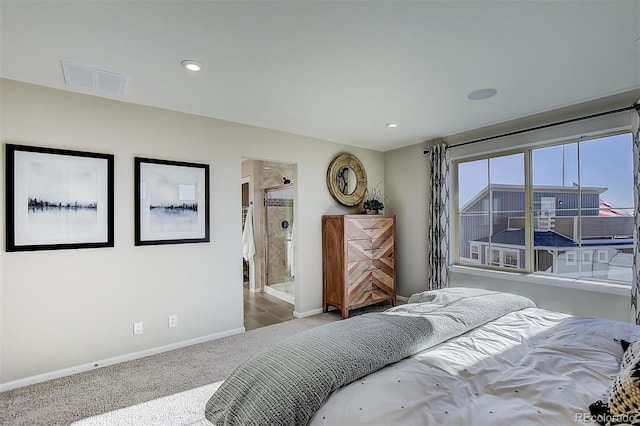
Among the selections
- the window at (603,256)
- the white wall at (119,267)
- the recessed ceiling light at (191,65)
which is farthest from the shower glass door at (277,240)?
the window at (603,256)

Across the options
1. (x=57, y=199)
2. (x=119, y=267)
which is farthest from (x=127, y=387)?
(x=57, y=199)

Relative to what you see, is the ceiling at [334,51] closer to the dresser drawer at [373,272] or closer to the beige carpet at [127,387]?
the dresser drawer at [373,272]

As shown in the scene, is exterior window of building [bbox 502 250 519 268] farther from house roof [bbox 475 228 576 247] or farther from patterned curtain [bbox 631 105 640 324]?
patterned curtain [bbox 631 105 640 324]

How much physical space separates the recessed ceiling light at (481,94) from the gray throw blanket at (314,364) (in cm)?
204

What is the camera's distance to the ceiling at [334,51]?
5.49 feet

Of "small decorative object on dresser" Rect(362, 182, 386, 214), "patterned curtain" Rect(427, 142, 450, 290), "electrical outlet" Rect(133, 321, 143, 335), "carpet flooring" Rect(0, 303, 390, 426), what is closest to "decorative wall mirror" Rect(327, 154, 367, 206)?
"small decorative object on dresser" Rect(362, 182, 386, 214)

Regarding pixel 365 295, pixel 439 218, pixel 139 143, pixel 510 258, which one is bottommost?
pixel 365 295

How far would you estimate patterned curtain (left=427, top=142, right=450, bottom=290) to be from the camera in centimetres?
407

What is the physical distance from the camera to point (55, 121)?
8.38 feet

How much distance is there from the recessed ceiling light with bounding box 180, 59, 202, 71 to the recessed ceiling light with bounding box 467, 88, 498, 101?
2308 millimetres

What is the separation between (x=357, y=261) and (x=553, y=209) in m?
2.24

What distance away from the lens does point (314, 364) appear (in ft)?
3.98

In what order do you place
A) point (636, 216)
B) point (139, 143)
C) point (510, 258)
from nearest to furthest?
point (636, 216)
point (139, 143)
point (510, 258)

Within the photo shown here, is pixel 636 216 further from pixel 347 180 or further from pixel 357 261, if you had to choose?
pixel 347 180
